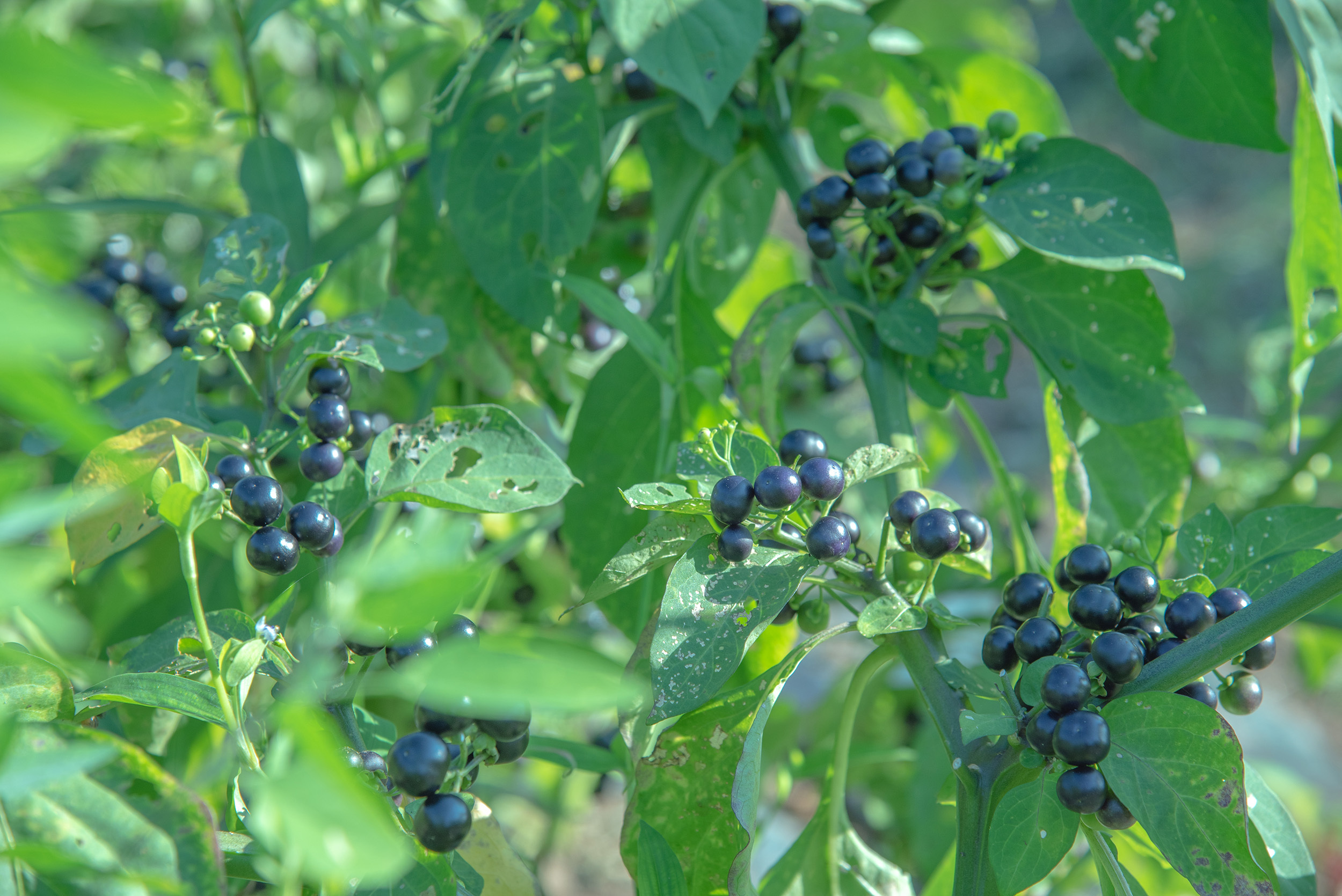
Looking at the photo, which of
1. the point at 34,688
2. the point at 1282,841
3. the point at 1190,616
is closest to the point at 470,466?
the point at 34,688

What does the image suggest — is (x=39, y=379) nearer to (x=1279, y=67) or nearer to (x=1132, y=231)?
(x=1132, y=231)

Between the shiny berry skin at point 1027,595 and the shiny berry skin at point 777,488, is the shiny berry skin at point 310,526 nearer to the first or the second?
the shiny berry skin at point 777,488

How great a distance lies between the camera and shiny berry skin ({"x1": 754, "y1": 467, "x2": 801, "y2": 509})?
0.69 m

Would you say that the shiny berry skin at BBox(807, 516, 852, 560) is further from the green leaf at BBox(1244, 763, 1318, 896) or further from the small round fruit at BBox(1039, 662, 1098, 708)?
the green leaf at BBox(1244, 763, 1318, 896)

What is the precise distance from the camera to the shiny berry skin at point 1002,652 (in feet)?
2.48

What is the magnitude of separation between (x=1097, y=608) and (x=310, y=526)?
574mm

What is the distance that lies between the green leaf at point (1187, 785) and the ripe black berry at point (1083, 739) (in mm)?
27

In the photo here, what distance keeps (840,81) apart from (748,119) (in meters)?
0.11

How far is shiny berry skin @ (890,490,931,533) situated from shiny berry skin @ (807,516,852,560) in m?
0.08

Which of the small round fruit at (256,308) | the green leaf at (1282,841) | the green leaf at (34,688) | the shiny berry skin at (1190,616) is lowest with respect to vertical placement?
the green leaf at (1282,841)

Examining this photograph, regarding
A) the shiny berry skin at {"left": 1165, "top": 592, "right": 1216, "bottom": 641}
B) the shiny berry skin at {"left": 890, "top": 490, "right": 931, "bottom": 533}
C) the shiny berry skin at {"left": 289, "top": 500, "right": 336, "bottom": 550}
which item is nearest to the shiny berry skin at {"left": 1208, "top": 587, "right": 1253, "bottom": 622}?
the shiny berry skin at {"left": 1165, "top": 592, "right": 1216, "bottom": 641}

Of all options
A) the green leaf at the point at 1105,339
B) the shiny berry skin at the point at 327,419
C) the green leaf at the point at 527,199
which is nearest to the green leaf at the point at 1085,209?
the green leaf at the point at 1105,339

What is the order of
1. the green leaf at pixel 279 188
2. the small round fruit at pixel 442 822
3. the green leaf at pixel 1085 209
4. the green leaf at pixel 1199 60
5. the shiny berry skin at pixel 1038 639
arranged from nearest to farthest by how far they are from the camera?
the small round fruit at pixel 442 822 → the shiny berry skin at pixel 1038 639 → the green leaf at pixel 1085 209 → the green leaf at pixel 1199 60 → the green leaf at pixel 279 188

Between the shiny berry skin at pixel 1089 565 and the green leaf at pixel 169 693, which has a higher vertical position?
the green leaf at pixel 169 693
